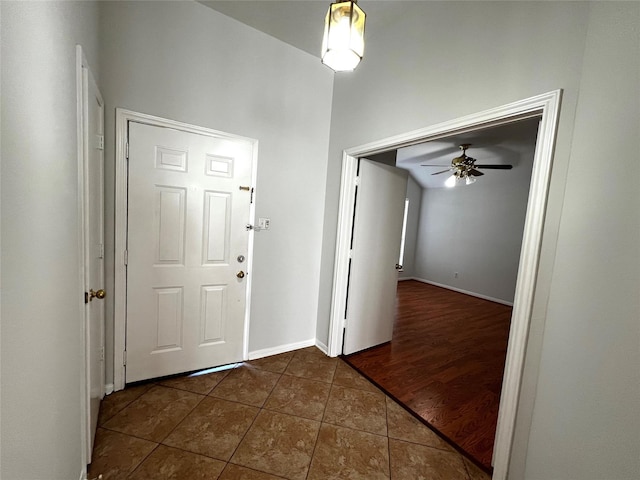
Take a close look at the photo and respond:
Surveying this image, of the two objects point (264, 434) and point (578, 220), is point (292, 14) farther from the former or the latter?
point (264, 434)

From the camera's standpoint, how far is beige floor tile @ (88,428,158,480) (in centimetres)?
137

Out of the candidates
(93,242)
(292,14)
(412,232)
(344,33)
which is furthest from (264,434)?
(412,232)

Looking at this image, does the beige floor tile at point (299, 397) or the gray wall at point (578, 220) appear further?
the beige floor tile at point (299, 397)

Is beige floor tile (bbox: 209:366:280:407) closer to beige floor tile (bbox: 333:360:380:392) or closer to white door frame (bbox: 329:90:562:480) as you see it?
beige floor tile (bbox: 333:360:380:392)

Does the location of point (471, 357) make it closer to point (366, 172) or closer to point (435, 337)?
point (435, 337)

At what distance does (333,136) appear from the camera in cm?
263

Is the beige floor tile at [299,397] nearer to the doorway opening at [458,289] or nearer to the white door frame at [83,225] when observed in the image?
the doorway opening at [458,289]

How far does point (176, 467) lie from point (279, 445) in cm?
56

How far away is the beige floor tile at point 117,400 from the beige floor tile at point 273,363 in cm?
84

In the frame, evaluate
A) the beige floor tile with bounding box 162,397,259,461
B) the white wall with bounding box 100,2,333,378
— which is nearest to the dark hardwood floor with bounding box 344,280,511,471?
the white wall with bounding box 100,2,333,378

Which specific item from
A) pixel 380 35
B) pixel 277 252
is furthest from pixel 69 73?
pixel 380 35

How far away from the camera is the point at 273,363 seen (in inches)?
97.7

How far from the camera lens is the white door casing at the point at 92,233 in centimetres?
125

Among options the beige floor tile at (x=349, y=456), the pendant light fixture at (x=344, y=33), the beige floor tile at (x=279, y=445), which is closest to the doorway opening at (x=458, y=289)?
the beige floor tile at (x=349, y=456)
